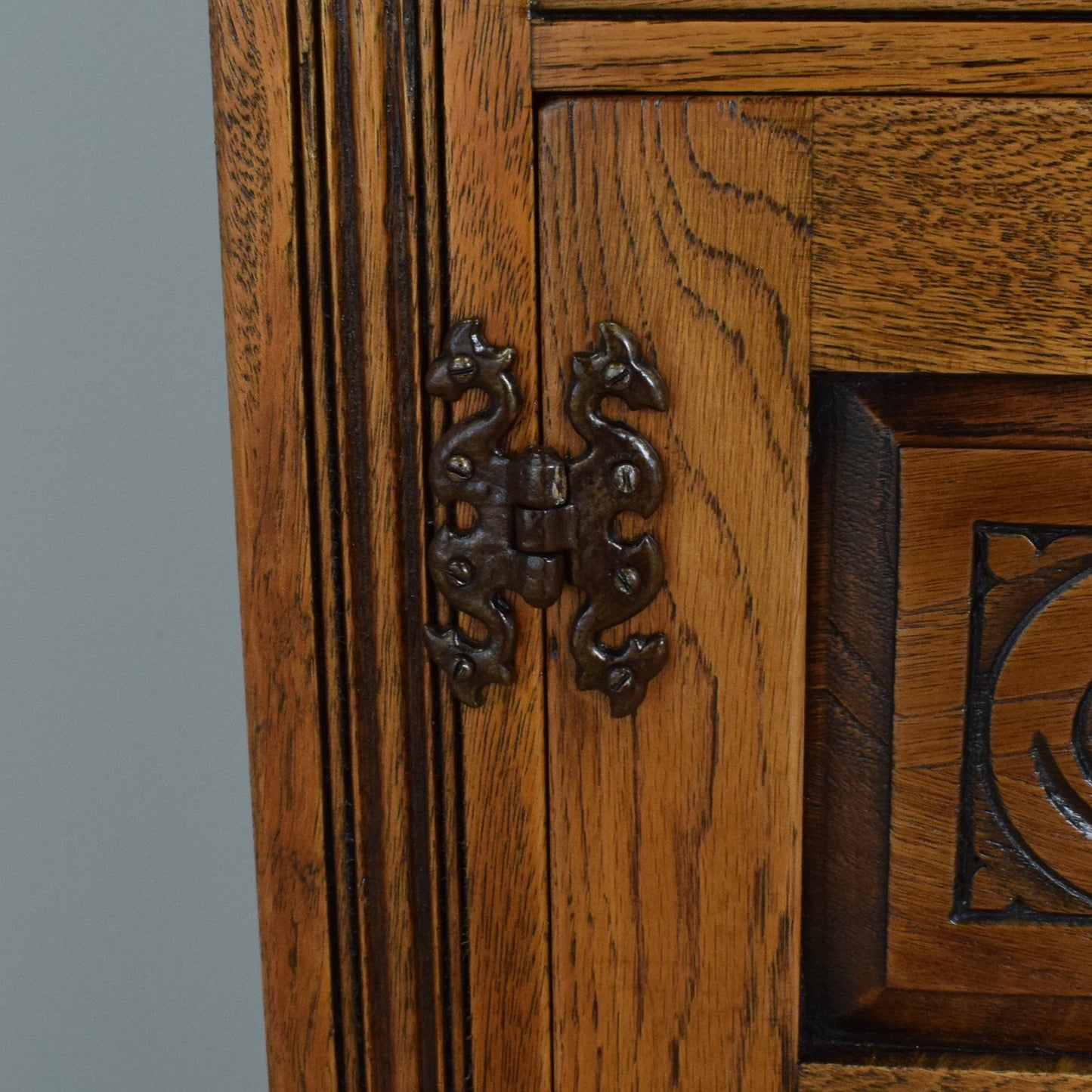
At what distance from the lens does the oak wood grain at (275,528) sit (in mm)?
453

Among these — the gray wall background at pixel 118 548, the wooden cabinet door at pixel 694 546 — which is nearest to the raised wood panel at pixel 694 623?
the wooden cabinet door at pixel 694 546

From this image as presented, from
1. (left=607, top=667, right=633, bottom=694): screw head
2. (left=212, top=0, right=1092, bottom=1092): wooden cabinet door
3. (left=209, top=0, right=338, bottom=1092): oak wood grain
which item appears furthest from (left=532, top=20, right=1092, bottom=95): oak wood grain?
(left=607, top=667, right=633, bottom=694): screw head

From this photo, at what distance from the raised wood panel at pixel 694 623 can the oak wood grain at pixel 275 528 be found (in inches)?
3.7

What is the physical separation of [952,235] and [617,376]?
0.41ft

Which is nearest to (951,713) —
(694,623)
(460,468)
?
(694,623)

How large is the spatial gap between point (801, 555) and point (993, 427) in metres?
0.08

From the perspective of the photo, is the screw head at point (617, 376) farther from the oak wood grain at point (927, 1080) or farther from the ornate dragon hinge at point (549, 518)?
the oak wood grain at point (927, 1080)

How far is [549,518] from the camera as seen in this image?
472mm

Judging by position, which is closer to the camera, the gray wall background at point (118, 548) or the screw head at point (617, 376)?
the screw head at point (617, 376)

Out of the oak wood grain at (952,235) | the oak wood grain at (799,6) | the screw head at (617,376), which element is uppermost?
the oak wood grain at (799,6)

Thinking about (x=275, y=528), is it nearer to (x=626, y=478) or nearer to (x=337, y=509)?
(x=337, y=509)

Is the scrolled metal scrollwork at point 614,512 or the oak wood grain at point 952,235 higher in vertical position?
the oak wood grain at point 952,235

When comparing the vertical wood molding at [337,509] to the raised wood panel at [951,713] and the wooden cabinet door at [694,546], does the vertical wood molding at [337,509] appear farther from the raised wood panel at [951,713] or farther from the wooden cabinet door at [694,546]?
the raised wood panel at [951,713]

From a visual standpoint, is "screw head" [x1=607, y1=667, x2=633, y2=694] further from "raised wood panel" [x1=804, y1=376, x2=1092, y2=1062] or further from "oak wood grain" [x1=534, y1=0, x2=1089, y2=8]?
"oak wood grain" [x1=534, y1=0, x2=1089, y2=8]
